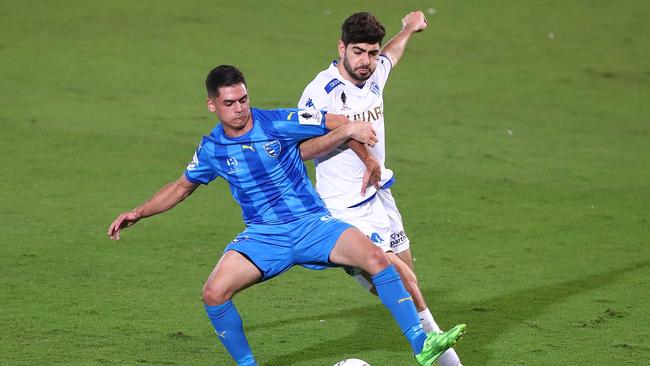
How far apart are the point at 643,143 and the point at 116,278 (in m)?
7.71

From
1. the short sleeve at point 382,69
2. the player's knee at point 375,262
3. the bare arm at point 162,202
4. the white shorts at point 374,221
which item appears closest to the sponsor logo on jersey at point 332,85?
the short sleeve at point 382,69

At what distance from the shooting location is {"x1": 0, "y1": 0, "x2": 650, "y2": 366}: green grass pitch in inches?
326

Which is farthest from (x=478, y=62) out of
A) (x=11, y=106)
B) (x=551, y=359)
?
(x=551, y=359)

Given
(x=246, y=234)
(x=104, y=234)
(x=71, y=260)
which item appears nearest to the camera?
(x=246, y=234)

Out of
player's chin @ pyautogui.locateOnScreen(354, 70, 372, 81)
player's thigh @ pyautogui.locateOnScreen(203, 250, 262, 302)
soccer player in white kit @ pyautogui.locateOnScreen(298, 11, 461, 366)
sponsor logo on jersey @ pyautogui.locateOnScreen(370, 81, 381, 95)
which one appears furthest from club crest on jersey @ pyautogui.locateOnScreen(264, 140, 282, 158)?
sponsor logo on jersey @ pyautogui.locateOnScreen(370, 81, 381, 95)

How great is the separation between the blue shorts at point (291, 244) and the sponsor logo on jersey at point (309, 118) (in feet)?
1.82

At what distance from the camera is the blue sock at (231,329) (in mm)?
6734

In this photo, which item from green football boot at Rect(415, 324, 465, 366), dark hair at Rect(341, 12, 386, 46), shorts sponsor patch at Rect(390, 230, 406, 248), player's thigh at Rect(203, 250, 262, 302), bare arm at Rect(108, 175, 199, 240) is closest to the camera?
green football boot at Rect(415, 324, 465, 366)

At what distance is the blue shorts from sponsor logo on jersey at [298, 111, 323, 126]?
0.55 meters

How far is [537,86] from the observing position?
17.1 m

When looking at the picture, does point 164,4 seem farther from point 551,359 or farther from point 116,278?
point 551,359

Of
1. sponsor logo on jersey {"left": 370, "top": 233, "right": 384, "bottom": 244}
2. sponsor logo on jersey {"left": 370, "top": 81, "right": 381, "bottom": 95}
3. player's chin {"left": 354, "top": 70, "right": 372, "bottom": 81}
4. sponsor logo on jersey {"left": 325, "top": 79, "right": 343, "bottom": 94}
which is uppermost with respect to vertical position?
player's chin {"left": 354, "top": 70, "right": 372, "bottom": 81}

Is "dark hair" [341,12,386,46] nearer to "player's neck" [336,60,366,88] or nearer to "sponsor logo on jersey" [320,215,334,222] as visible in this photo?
"player's neck" [336,60,366,88]

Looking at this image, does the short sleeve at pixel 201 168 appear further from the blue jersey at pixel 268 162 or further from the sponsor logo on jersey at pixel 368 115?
the sponsor logo on jersey at pixel 368 115
